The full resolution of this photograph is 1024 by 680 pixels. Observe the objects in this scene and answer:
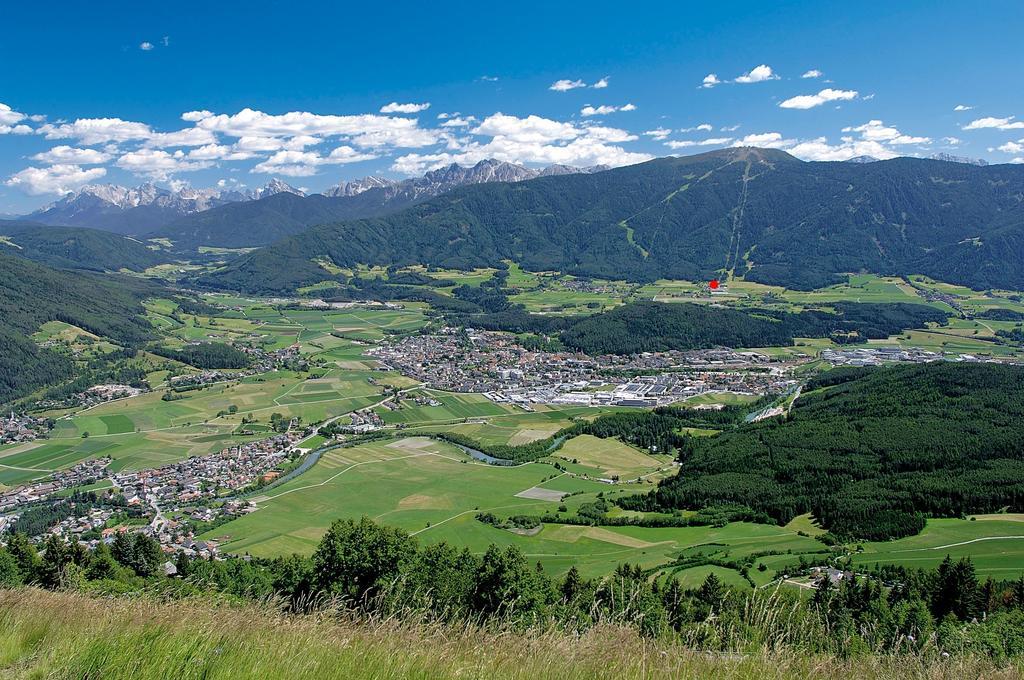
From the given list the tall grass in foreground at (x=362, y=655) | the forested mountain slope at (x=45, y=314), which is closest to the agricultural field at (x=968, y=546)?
the tall grass in foreground at (x=362, y=655)

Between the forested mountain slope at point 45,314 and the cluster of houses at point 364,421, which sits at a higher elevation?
the forested mountain slope at point 45,314

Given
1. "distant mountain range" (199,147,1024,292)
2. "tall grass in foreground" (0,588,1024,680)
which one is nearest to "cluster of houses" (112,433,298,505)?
"tall grass in foreground" (0,588,1024,680)

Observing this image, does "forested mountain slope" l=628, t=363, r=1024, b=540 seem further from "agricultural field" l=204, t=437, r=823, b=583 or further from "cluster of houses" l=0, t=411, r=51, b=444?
"cluster of houses" l=0, t=411, r=51, b=444

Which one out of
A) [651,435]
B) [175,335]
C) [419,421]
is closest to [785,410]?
[651,435]

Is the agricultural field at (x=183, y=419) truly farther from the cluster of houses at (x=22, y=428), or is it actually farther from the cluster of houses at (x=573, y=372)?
the cluster of houses at (x=573, y=372)

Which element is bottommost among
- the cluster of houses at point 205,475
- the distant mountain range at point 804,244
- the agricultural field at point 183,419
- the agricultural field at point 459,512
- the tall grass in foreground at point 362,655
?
the agricultural field at point 459,512

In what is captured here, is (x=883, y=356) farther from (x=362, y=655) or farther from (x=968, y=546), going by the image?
(x=362, y=655)
